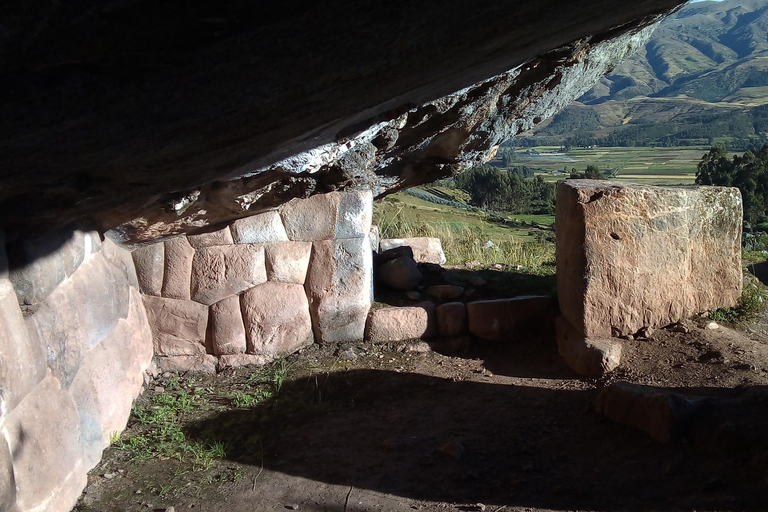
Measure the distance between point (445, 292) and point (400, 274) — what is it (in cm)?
41

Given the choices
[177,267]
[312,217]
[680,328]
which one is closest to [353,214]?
[312,217]

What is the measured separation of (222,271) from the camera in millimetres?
4449

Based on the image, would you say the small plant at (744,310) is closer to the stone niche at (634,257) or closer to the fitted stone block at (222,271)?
the stone niche at (634,257)

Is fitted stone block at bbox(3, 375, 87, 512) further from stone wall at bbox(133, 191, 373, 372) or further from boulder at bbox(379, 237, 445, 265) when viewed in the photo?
boulder at bbox(379, 237, 445, 265)

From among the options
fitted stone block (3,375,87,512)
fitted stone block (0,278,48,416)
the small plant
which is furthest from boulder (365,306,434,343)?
fitted stone block (0,278,48,416)

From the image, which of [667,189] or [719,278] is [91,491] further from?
[719,278]

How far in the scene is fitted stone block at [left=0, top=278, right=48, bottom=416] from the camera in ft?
7.71

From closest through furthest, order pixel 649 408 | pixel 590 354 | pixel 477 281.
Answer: pixel 649 408 < pixel 590 354 < pixel 477 281

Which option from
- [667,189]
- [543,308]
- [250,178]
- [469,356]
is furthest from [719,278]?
[250,178]

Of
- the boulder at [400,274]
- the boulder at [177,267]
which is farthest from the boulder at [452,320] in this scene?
the boulder at [177,267]

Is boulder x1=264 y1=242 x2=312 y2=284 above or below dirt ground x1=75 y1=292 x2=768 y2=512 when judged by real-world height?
above

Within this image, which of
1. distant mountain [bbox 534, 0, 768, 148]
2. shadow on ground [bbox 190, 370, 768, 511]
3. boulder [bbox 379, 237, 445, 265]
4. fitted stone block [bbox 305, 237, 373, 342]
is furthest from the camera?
distant mountain [bbox 534, 0, 768, 148]

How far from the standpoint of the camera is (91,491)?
3.11 meters

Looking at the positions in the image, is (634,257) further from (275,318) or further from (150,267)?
(150,267)
